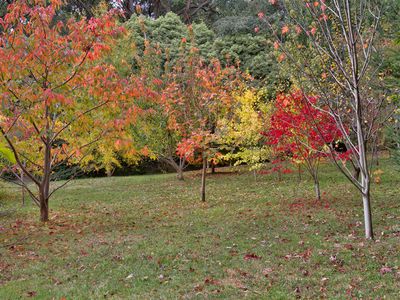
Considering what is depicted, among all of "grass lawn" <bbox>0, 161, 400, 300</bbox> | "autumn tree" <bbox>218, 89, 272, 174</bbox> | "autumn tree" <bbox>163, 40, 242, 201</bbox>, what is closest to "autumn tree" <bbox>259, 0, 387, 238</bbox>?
"grass lawn" <bbox>0, 161, 400, 300</bbox>

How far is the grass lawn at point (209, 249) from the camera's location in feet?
15.5

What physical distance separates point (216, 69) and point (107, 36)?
4.66 metres

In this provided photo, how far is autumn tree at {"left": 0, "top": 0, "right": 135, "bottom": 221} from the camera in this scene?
7465 mm

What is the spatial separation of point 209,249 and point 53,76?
4.41 meters

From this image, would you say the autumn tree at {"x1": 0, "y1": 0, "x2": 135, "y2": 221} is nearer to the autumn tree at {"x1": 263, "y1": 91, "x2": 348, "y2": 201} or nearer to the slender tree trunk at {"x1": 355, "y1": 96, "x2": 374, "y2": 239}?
the autumn tree at {"x1": 263, "y1": 91, "x2": 348, "y2": 201}

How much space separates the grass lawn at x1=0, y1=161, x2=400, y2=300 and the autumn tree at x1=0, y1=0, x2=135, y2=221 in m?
1.86

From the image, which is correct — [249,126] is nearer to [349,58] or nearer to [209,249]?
[349,58]

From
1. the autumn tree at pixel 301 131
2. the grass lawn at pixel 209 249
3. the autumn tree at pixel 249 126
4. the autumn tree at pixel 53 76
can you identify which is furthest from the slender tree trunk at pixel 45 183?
the autumn tree at pixel 249 126

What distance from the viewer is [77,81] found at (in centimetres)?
826

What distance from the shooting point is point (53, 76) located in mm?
8289

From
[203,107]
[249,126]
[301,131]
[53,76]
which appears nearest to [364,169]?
[301,131]

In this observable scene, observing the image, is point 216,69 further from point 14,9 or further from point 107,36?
point 14,9

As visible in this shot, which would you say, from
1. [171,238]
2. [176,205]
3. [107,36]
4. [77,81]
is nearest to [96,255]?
[171,238]

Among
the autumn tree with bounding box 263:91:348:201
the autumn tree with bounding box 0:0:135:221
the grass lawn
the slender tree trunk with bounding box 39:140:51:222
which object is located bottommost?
the grass lawn
